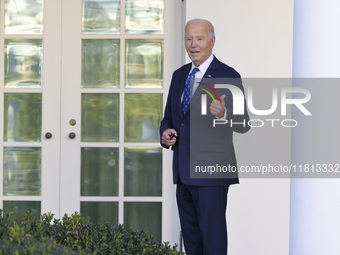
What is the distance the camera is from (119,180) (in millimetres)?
5371

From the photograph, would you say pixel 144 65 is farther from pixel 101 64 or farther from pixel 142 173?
pixel 142 173

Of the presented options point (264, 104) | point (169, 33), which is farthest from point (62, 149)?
point (264, 104)

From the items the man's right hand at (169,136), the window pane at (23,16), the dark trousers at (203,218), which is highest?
the window pane at (23,16)

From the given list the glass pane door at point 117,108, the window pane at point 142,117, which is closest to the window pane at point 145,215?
the glass pane door at point 117,108

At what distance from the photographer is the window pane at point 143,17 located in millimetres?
5402

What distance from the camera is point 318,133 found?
A: 280cm

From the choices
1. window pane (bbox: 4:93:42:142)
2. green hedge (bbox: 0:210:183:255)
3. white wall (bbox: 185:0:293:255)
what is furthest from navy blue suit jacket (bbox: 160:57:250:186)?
window pane (bbox: 4:93:42:142)

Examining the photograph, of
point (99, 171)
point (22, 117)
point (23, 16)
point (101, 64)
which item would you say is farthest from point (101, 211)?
point (23, 16)

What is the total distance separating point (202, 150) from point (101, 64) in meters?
1.91

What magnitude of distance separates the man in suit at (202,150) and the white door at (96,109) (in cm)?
154

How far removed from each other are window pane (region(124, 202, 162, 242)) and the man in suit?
5.19 feet

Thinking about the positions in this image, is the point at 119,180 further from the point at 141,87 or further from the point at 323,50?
the point at 323,50

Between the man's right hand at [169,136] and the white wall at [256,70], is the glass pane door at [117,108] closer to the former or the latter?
the white wall at [256,70]

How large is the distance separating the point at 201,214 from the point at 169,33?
207 cm
